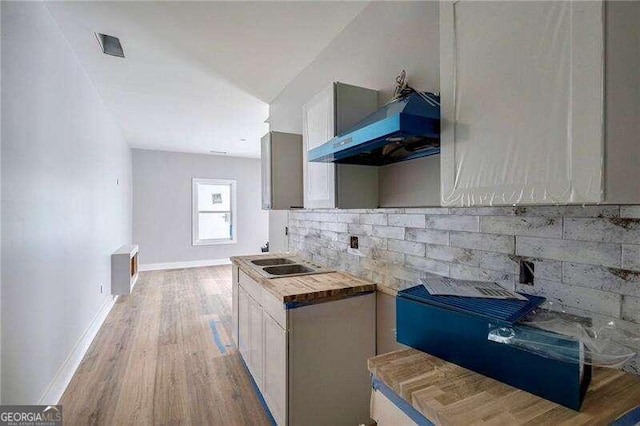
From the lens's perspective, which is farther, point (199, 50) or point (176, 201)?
point (176, 201)

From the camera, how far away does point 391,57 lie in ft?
6.35

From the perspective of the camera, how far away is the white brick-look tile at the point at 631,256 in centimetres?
93

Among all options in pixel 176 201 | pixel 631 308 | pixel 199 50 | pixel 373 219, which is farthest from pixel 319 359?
pixel 176 201

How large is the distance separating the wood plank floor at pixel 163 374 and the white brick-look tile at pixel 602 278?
206 cm

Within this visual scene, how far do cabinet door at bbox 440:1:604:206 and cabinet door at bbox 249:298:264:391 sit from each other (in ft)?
5.42

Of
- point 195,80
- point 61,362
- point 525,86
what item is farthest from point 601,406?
point 195,80

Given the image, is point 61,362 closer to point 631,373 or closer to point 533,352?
point 533,352

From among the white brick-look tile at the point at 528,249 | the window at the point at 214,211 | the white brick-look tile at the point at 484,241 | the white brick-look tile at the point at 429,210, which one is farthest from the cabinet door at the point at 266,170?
the window at the point at 214,211

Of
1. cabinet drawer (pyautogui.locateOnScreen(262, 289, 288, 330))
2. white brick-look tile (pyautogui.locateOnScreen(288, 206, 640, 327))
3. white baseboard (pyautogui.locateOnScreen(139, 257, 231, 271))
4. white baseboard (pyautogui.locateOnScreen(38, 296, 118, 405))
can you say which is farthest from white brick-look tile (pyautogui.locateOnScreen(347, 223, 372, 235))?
white baseboard (pyautogui.locateOnScreen(139, 257, 231, 271))

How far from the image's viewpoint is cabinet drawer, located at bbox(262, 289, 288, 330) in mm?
1731

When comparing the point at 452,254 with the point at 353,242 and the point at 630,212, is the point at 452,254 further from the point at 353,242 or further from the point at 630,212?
the point at 353,242

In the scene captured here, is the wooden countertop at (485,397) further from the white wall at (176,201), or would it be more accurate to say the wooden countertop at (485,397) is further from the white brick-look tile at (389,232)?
the white wall at (176,201)

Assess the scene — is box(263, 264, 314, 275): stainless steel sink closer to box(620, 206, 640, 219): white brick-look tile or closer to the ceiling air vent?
box(620, 206, 640, 219): white brick-look tile

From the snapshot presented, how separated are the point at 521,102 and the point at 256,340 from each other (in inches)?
85.8
